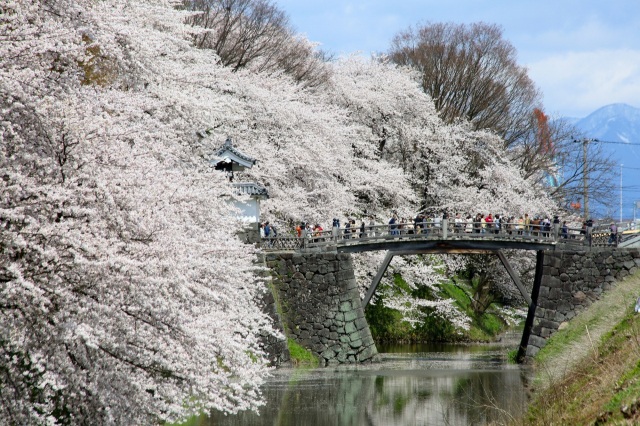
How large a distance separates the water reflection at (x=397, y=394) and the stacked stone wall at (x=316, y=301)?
1.72m

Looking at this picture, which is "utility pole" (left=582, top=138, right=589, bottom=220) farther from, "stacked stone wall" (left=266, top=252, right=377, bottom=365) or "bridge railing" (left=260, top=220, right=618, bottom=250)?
"stacked stone wall" (left=266, top=252, right=377, bottom=365)

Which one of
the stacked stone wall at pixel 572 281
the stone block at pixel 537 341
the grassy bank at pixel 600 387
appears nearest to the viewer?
the grassy bank at pixel 600 387

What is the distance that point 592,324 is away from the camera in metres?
24.8

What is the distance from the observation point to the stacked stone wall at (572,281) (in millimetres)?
31016

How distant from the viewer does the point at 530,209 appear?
42.7 meters

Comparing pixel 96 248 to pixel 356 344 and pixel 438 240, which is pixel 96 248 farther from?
pixel 438 240

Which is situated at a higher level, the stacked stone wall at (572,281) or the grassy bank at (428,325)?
the stacked stone wall at (572,281)

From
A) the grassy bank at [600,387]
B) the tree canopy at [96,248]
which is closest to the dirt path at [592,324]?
the grassy bank at [600,387]

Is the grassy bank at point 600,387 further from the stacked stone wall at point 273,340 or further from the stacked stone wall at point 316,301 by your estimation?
the stacked stone wall at point 316,301

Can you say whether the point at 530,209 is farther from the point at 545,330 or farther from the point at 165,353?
the point at 165,353

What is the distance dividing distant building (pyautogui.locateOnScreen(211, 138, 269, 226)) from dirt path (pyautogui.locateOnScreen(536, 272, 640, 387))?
401 inches

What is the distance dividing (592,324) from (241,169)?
11.7m

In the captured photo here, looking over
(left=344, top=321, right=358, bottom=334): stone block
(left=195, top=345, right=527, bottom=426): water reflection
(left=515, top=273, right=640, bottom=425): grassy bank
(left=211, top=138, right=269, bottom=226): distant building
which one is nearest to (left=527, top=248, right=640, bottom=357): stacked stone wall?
(left=195, top=345, right=527, bottom=426): water reflection

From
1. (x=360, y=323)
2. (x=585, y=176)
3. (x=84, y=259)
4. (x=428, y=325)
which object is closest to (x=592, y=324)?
(x=360, y=323)
